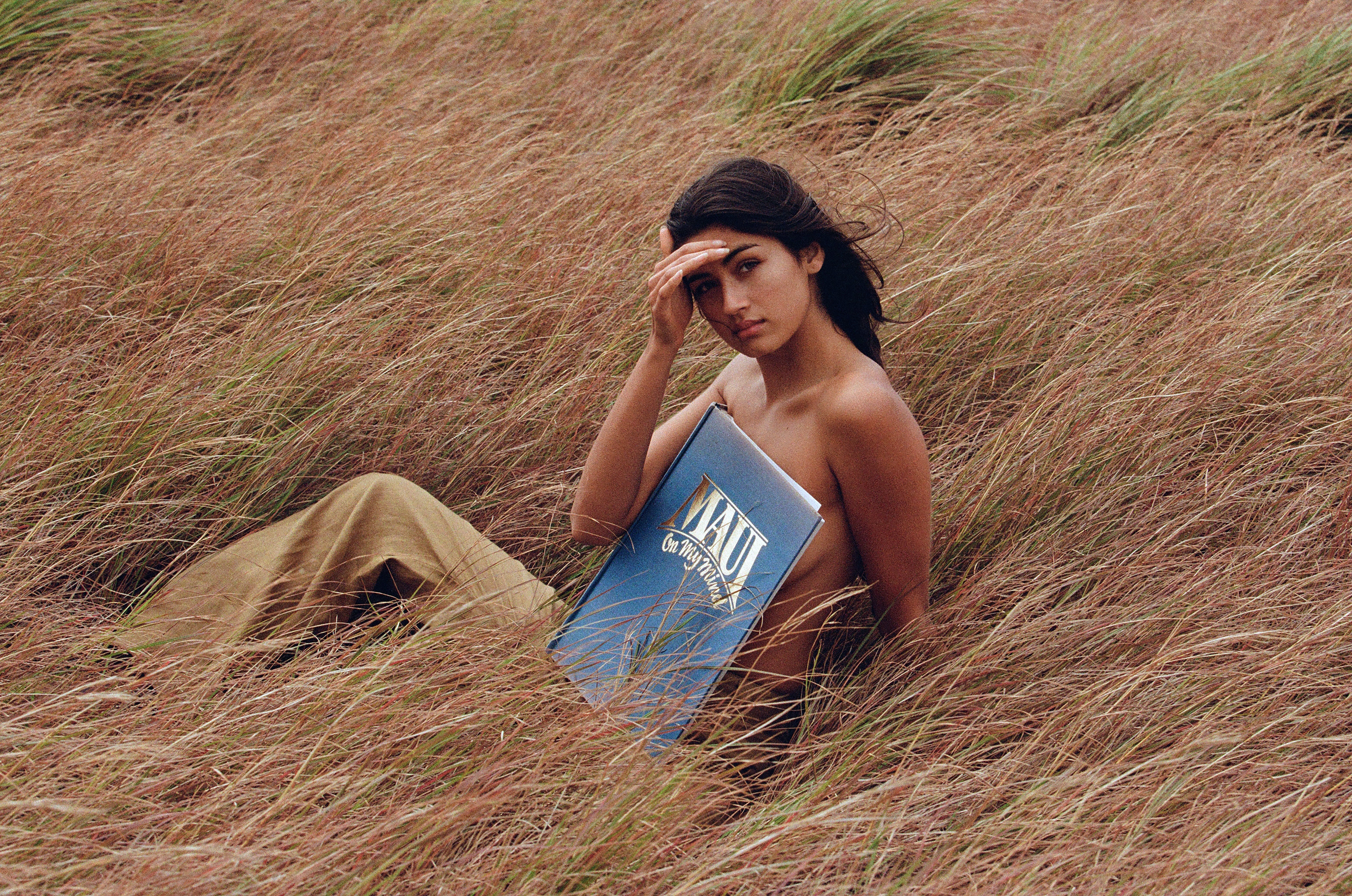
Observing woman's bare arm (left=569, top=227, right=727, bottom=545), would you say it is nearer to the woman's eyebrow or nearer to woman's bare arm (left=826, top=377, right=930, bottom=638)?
the woman's eyebrow

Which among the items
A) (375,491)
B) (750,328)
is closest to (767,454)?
(750,328)

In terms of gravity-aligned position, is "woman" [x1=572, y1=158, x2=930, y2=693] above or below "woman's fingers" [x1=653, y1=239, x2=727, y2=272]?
below

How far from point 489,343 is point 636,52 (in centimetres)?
232

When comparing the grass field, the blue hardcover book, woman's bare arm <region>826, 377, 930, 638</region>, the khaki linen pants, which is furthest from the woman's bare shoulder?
the khaki linen pants

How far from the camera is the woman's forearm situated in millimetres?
1892

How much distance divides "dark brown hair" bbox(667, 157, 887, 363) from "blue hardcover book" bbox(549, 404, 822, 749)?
0.92 feet

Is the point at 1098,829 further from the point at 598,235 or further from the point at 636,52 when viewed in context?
the point at 636,52

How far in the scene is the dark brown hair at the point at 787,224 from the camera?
5.89 feet

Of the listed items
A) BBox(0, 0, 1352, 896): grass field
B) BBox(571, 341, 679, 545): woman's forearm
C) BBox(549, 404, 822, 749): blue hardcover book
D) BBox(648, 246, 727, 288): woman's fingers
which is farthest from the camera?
BBox(571, 341, 679, 545): woman's forearm

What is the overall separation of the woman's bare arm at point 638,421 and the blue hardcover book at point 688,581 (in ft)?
0.16

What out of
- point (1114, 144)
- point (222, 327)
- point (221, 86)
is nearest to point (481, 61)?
point (221, 86)

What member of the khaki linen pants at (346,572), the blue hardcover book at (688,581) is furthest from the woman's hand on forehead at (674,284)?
the khaki linen pants at (346,572)

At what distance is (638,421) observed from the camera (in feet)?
6.29

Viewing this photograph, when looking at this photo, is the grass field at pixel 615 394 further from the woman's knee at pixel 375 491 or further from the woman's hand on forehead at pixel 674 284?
the woman's hand on forehead at pixel 674 284
